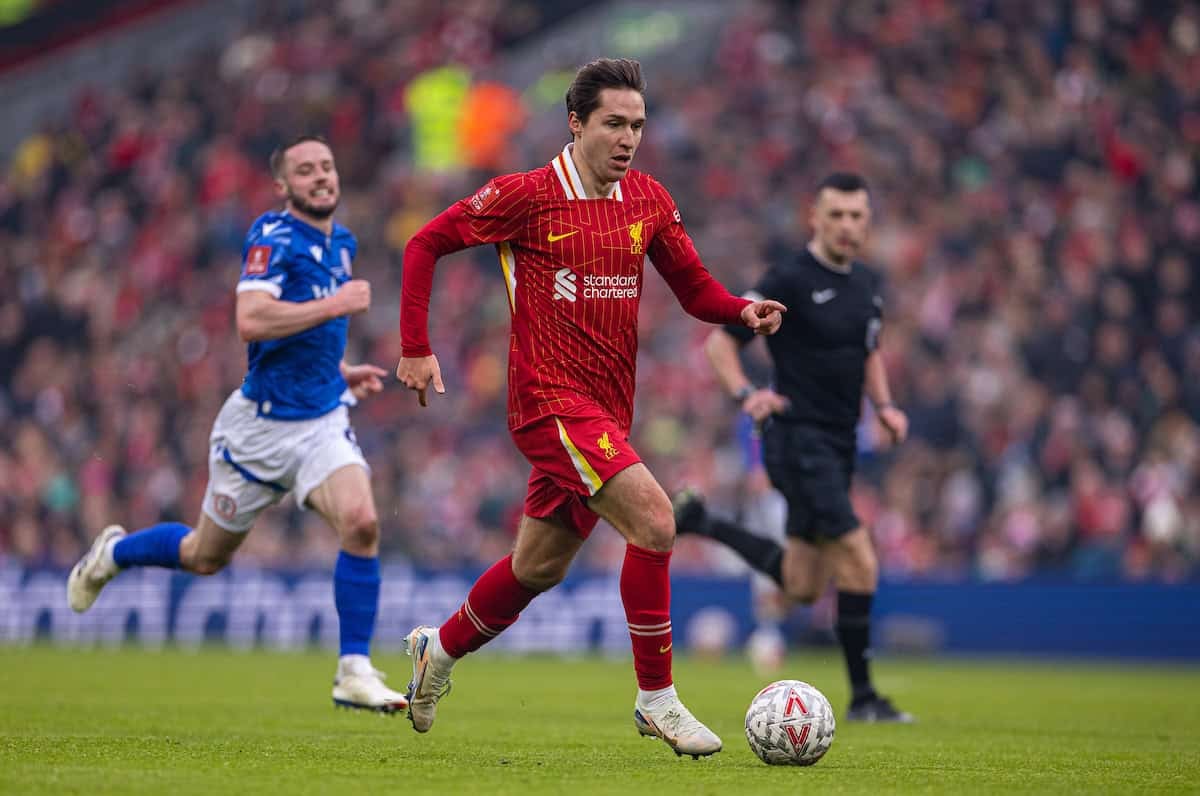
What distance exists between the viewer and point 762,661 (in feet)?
53.0

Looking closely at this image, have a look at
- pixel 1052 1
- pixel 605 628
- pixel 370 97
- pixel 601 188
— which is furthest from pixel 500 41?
pixel 601 188

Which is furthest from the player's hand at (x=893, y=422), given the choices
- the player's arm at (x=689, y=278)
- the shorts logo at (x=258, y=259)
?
the shorts logo at (x=258, y=259)

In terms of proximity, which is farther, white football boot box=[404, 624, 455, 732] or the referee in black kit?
the referee in black kit

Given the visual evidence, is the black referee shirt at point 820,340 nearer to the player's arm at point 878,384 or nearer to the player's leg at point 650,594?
the player's arm at point 878,384

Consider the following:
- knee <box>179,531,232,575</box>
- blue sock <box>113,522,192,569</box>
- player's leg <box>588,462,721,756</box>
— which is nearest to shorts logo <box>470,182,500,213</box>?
player's leg <box>588,462,721,756</box>

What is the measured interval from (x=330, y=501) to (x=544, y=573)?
215 cm

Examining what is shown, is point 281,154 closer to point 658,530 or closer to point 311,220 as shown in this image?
point 311,220

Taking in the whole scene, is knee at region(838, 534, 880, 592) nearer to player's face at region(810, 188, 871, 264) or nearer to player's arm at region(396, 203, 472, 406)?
player's face at region(810, 188, 871, 264)

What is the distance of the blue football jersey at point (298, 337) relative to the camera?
879 centimetres

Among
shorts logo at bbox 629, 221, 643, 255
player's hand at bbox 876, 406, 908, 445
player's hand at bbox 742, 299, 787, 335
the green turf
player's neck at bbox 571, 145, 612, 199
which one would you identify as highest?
player's neck at bbox 571, 145, 612, 199

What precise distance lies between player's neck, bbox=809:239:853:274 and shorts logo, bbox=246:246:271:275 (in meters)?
3.21

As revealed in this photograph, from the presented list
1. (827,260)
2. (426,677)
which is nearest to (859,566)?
(827,260)

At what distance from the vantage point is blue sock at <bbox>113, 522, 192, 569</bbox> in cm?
924

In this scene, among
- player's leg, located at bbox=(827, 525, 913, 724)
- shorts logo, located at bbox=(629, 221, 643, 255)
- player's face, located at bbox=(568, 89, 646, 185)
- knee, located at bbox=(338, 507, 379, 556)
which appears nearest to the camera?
player's face, located at bbox=(568, 89, 646, 185)
